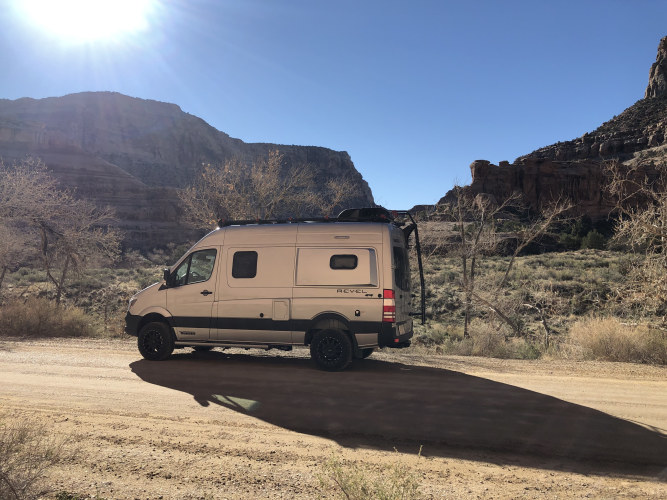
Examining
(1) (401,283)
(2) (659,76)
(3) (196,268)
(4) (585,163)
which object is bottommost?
(1) (401,283)

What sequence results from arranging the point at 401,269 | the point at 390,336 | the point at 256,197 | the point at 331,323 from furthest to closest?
the point at 256,197 → the point at 401,269 → the point at 331,323 → the point at 390,336

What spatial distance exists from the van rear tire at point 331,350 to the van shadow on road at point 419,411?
0.21m

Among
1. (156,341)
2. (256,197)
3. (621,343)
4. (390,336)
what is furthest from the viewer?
(256,197)

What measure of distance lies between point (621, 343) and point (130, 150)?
12536cm

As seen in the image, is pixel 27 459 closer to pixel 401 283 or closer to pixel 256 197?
pixel 401 283

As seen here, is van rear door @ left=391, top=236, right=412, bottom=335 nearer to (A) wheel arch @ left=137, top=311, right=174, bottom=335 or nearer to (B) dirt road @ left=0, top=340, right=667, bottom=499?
(B) dirt road @ left=0, top=340, right=667, bottom=499

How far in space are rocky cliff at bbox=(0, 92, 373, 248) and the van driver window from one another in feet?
196

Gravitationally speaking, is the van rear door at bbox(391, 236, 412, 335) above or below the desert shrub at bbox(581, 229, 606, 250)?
below

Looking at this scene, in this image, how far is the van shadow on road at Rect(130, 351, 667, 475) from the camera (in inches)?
177

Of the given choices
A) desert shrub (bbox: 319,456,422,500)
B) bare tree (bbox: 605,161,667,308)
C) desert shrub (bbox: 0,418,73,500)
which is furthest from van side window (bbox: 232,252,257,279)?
bare tree (bbox: 605,161,667,308)

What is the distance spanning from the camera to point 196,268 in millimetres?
8734

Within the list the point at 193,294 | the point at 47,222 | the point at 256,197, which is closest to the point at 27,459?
the point at 193,294

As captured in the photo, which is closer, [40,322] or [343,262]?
[343,262]

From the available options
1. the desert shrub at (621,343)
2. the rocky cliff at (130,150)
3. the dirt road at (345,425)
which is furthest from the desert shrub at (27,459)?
the rocky cliff at (130,150)
